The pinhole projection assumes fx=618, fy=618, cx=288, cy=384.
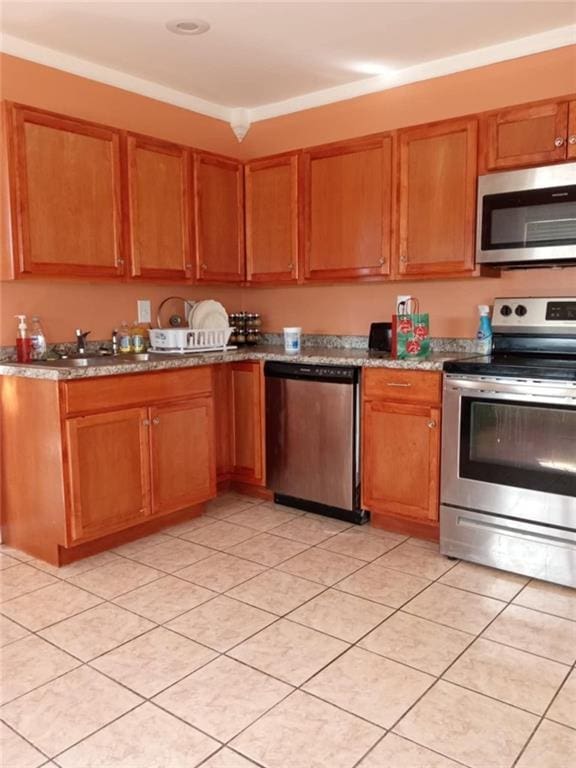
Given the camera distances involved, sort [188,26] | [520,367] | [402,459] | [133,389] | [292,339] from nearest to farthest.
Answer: [520,367] < [188,26] < [133,389] < [402,459] < [292,339]

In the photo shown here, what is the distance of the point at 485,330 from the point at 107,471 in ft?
6.52

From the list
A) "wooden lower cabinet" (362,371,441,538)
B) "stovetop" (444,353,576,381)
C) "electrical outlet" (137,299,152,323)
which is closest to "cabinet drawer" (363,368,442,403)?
"wooden lower cabinet" (362,371,441,538)

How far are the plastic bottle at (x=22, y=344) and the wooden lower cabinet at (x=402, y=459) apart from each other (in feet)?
5.51

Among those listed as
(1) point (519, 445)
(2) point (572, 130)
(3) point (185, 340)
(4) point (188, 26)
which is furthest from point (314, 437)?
(4) point (188, 26)

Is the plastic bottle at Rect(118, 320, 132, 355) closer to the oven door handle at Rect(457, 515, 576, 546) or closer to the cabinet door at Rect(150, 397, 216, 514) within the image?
the cabinet door at Rect(150, 397, 216, 514)

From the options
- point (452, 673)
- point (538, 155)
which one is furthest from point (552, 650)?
point (538, 155)

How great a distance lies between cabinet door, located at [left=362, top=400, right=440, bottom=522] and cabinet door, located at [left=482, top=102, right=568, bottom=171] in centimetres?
123

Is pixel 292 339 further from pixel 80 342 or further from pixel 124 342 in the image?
pixel 80 342

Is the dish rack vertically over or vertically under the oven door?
over

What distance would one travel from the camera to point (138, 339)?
11.6ft

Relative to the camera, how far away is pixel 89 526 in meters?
2.80

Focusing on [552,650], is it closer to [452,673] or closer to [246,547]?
[452,673]

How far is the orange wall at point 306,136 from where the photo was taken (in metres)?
3.02

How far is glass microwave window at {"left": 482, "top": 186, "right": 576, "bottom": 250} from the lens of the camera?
8.93 feet
